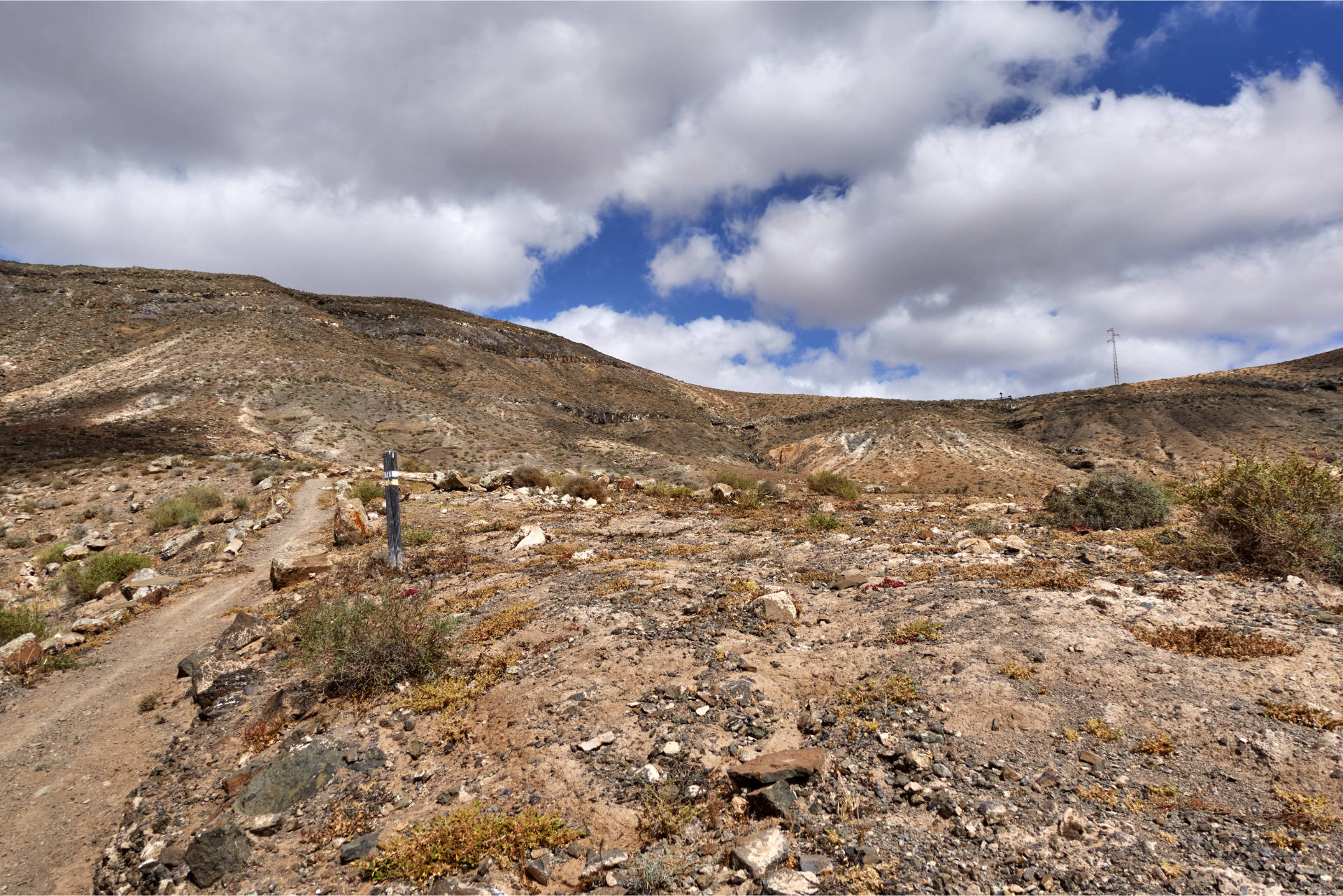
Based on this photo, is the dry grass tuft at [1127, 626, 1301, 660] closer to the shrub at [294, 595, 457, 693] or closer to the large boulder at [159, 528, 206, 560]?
the shrub at [294, 595, 457, 693]

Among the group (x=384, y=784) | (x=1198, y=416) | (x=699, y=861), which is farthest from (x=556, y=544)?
(x=1198, y=416)

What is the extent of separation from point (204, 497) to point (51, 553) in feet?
14.2

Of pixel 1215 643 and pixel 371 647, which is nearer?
pixel 1215 643

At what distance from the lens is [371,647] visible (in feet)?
19.3

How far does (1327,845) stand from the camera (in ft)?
9.32

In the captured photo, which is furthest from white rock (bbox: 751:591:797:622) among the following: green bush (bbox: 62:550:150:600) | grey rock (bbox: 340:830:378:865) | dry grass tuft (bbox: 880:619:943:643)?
green bush (bbox: 62:550:150:600)

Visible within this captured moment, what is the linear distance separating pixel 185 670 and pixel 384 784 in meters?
4.81

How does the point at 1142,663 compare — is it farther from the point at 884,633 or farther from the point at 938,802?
the point at 938,802

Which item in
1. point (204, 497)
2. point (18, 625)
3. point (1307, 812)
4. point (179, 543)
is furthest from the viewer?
point (204, 497)

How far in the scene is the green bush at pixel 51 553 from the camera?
1290 centimetres

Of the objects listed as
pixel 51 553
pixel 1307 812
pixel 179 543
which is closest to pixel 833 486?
pixel 1307 812

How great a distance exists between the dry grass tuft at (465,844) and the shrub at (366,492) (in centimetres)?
1609

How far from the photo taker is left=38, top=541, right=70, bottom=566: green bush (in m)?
12.9

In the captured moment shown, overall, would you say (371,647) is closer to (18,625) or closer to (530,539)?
(530,539)
